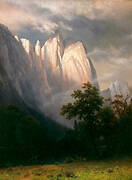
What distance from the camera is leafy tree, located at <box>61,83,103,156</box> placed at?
2188cm

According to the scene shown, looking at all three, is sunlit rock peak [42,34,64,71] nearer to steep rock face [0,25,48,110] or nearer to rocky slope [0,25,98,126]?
rocky slope [0,25,98,126]

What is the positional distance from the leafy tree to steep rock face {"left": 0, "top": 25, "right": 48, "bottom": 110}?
713 centimetres

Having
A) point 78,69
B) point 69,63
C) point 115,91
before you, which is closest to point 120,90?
point 115,91

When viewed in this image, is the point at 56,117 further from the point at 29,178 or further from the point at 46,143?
the point at 29,178

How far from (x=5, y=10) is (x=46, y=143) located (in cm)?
1804

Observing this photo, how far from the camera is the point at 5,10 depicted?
77.2 feet

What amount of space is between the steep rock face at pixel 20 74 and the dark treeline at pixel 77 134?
3961 millimetres

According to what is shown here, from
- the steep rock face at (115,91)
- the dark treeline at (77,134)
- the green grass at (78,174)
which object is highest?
the steep rock face at (115,91)

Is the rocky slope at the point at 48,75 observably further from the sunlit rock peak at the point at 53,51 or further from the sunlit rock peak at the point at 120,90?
the sunlit rock peak at the point at 120,90

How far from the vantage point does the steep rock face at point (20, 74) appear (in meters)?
32.6

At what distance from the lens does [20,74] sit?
4034 cm

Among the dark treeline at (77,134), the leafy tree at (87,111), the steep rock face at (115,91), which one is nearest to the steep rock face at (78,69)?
the steep rock face at (115,91)

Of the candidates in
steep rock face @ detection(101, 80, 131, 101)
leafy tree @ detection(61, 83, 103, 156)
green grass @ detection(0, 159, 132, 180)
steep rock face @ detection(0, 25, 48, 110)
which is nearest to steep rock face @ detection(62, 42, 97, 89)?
steep rock face @ detection(101, 80, 131, 101)

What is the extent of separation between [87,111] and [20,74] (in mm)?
22032
